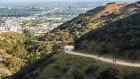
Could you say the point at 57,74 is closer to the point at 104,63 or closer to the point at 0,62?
the point at 104,63

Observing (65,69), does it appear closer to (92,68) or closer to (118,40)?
(92,68)

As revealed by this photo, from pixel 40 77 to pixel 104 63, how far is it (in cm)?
836

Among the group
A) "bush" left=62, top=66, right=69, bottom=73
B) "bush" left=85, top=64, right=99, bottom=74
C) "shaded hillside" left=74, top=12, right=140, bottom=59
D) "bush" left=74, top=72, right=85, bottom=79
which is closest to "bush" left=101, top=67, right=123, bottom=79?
"bush" left=85, top=64, right=99, bottom=74

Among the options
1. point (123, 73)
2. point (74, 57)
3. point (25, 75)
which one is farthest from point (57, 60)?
point (123, 73)

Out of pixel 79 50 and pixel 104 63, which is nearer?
pixel 104 63

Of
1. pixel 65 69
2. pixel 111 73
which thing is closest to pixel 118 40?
pixel 111 73

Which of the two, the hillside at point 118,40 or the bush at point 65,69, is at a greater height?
the hillside at point 118,40

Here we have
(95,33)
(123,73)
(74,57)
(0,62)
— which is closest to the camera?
(123,73)

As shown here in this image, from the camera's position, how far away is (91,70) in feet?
59.4

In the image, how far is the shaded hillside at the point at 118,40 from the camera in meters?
19.7

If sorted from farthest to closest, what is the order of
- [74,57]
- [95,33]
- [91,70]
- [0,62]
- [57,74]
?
[0,62] → [95,33] → [74,57] → [57,74] → [91,70]

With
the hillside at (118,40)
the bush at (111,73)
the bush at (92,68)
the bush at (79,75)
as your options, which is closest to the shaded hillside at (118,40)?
the hillside at (118,40)

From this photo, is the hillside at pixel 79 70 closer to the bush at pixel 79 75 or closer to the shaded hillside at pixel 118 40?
the bush at pixel 79 75

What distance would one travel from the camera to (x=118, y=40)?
22.0 m
